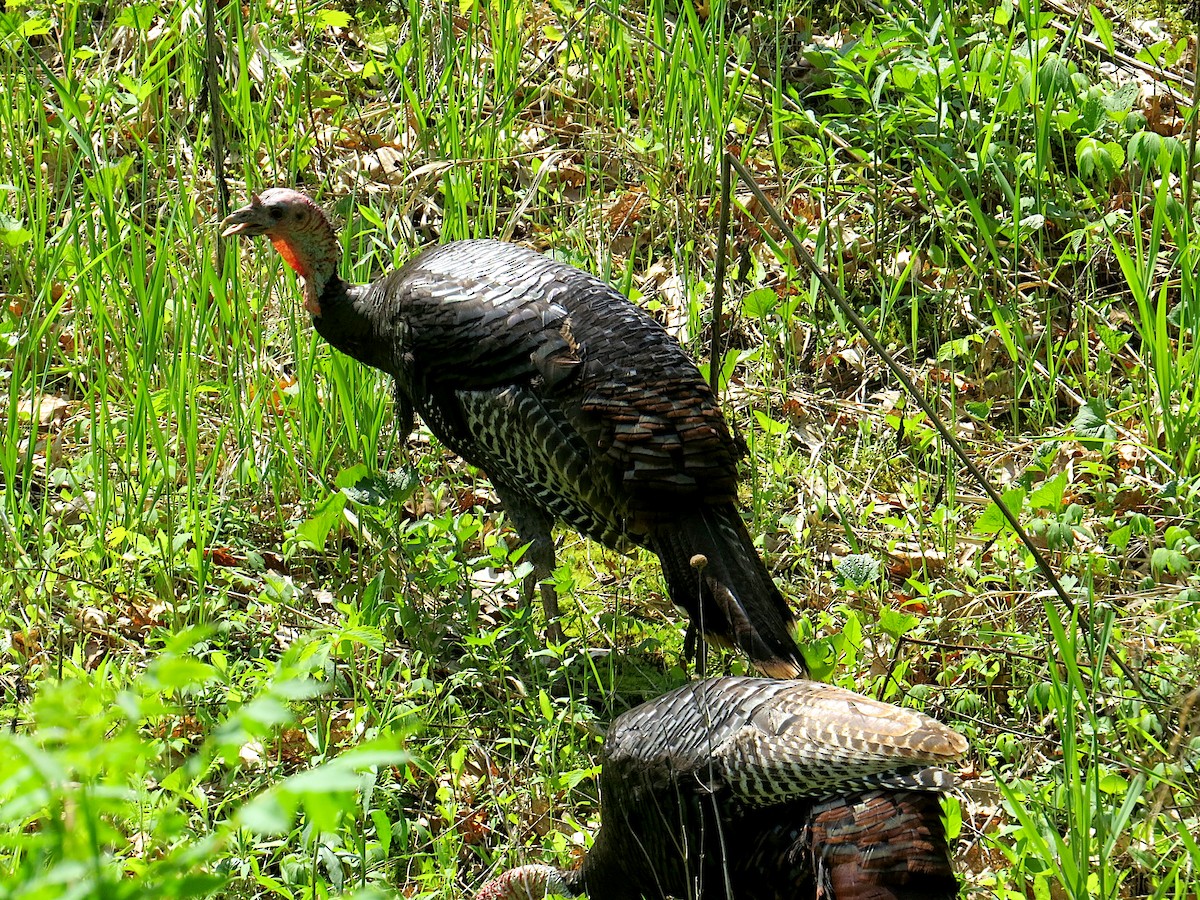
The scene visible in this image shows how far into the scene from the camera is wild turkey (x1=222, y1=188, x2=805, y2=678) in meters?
3.56

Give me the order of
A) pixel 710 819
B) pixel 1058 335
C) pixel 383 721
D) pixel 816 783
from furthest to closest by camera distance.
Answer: pixel 1058 335 → pixel 383 721 → pixel 710 819 → pixel 816 783

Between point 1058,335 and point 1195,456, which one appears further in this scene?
point 1058,335

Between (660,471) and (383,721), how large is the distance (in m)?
0.97

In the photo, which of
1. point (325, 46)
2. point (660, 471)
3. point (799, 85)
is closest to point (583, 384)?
point (660, 471)

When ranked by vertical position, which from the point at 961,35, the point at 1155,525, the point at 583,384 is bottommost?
the point at 1155,525

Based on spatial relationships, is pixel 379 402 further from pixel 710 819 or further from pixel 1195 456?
pixel 1195 456

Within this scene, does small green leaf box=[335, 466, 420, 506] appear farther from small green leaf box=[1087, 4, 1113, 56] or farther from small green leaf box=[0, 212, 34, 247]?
small green leaf box=[1087, 4, 1113, 56]

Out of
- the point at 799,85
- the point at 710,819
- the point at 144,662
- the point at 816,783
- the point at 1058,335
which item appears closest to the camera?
the point at 816,783

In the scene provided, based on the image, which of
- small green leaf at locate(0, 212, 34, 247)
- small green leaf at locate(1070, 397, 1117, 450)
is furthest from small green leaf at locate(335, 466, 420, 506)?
small green leaf at locate(1070, 397, 1117, 450)

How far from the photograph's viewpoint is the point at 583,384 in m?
3.68

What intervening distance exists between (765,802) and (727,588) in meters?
0.81

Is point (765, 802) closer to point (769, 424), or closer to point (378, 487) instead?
point (378, 487)

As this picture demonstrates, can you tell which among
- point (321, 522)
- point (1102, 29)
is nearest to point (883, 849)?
point (321, 522)

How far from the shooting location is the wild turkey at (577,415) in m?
3.56
